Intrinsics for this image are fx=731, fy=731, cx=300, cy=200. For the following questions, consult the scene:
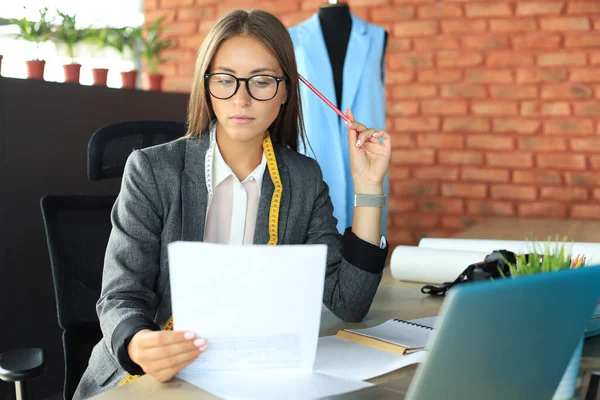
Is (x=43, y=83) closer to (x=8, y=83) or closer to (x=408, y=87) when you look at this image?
(x=8, y=83)

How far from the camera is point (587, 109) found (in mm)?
3576

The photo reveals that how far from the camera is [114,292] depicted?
127 cm

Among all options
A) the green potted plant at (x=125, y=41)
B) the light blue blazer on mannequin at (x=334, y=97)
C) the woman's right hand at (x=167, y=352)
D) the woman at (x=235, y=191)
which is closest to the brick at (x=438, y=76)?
the light blue blazer on mannequin at (x=334, y=97)

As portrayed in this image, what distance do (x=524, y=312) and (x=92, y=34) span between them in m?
2.89

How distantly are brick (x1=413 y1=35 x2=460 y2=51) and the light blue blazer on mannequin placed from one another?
1.12m

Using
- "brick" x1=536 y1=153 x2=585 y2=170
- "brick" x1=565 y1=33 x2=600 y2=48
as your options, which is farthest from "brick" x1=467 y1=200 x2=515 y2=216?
"brick" x1=565 y1=33 x2=600 y2=48

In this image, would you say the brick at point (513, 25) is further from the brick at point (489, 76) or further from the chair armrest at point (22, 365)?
the chair armrest at point (22, 365)

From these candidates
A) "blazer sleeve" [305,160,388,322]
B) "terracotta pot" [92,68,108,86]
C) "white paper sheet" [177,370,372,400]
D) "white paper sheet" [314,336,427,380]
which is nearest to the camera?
"white paper sheet" [177,370,372,400]

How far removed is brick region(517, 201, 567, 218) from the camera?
367 centimetres

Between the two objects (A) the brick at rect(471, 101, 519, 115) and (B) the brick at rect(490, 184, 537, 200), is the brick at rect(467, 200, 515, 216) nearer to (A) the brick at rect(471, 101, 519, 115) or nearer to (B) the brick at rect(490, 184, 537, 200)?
(B) the brick at rect(490, 184, 537, 200)

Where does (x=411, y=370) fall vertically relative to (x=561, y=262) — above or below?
below

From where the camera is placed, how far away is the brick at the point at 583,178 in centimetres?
359

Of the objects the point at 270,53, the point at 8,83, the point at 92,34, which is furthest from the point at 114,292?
the point at 92,34

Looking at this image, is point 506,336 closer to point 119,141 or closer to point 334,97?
point 119,141
